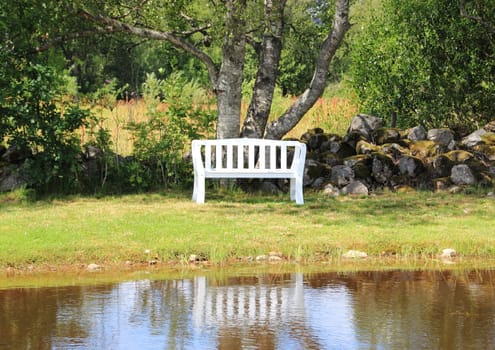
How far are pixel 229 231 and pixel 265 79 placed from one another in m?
5.32

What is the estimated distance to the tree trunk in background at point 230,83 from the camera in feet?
45.1

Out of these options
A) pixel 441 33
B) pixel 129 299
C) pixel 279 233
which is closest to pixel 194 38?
pixel 441 33

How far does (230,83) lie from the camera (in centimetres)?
1403

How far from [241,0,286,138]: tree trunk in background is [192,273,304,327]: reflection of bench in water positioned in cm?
694

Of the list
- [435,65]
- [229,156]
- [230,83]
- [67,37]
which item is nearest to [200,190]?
[229,156]

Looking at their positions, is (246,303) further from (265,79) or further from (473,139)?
(473,139)

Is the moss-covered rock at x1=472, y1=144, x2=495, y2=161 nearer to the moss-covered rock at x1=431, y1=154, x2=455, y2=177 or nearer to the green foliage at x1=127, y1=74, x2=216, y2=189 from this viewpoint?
the moss-covered rock at x1=431, y1=154, x2=455, y2=177

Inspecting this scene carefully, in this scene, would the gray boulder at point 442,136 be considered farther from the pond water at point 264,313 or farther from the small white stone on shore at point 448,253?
the pond water at point 264,313

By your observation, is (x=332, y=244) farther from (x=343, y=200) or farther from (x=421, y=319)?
(x=343, y=200)

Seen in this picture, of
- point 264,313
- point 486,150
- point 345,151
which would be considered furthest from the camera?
point 486,150

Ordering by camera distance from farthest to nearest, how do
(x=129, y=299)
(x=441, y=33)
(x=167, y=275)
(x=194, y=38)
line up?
(x=194, y=38) → (x=441, y=33) → (x=167, y=275) → (x=129, y=299)

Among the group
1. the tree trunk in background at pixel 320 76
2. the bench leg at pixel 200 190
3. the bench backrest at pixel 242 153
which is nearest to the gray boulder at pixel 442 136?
the tree trunk in background at pixel 320 76

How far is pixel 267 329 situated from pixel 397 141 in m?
9.83

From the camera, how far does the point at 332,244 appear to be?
909 centimetres
